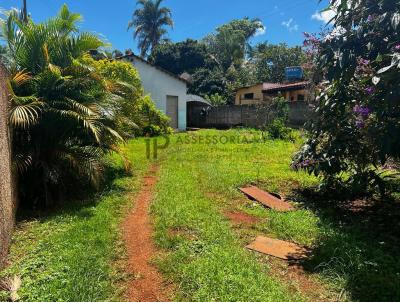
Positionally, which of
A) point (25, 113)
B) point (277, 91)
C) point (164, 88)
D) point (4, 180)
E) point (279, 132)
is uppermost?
point (277, 91)

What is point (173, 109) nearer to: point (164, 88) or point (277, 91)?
point (164, 88)

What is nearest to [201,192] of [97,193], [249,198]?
[249,198]

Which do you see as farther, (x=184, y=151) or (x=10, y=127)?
(x=184, y=151)

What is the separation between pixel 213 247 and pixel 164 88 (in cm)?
1780

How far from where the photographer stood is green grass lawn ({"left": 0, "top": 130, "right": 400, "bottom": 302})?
348 cm

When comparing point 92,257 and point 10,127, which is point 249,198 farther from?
point 10,127

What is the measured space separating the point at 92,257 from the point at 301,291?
227cm

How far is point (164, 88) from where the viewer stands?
2141cm

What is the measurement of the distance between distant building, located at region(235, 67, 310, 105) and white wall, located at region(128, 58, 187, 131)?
5.63 metres

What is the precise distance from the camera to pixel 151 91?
2109 centimetres

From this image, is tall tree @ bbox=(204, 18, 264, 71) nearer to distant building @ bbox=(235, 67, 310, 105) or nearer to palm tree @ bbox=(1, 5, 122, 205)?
distant building @ bbox=(235, 67, 310, 105)

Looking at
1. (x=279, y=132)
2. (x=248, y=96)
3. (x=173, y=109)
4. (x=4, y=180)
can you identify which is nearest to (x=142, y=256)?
(x=4, y=180)

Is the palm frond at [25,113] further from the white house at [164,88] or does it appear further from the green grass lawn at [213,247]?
the white house at [164,88]

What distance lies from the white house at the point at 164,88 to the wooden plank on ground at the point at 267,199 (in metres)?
14.6
